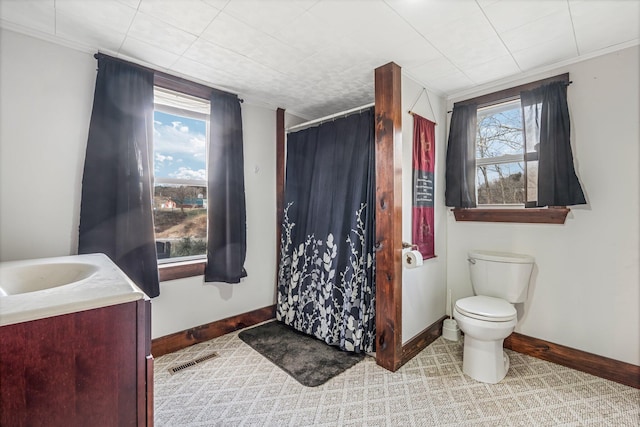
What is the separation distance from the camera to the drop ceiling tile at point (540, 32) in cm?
158

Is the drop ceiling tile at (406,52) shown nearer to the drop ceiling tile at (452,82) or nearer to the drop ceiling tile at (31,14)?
the drop ceiling tile at (452,82)

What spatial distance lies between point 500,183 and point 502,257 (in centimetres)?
66

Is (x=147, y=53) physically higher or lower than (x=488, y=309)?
higher

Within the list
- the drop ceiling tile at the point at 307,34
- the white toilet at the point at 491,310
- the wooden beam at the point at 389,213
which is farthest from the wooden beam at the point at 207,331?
the drop ceiling tile at the point at 307,34

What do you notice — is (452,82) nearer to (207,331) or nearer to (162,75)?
(162,75)

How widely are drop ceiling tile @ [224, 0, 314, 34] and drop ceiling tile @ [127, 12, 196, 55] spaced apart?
0.40 metres

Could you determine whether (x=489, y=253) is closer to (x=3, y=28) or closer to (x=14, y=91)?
(x=14, y=91)

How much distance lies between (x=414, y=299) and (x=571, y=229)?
1.24 metres

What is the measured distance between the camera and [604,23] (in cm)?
162

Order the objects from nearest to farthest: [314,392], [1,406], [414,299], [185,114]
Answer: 1. [1,406]
2. [314,392]
3. [414,299]
4. [185,114]

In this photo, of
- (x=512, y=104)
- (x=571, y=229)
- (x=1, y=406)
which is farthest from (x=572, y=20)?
(x=1, y=406)

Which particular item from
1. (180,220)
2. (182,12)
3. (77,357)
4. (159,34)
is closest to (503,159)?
(182,12)

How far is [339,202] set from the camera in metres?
2.42

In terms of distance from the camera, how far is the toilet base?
192 centimetres
